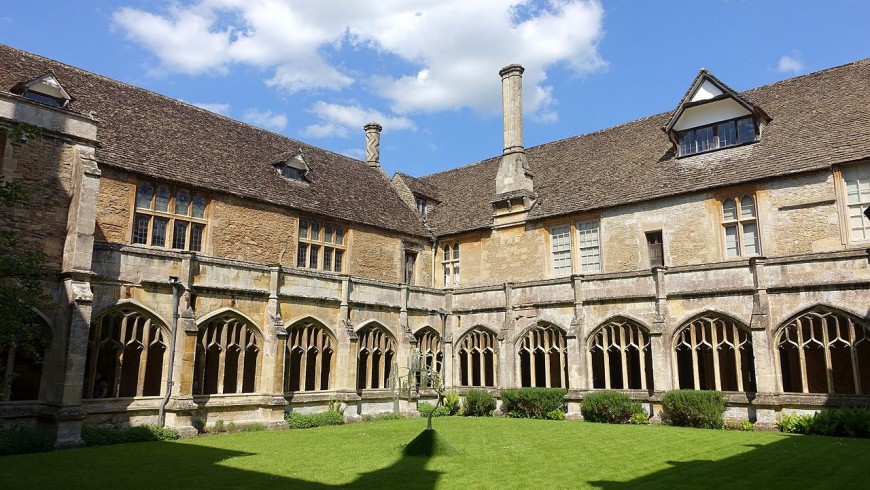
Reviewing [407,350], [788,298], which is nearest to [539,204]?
[407,350]

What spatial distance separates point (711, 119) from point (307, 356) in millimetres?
16226

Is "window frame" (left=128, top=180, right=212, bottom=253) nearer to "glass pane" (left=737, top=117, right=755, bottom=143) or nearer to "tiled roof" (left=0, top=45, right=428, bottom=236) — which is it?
"tiled roof" (left=0, top=45, right=428, bottom=236)

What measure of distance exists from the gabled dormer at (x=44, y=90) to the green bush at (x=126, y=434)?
8.88 meters

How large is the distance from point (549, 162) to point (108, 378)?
19.1 metres

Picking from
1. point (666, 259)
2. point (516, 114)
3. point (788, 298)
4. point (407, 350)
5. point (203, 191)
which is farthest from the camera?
point (516, 114)

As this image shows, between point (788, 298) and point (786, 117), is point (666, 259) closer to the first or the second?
point (788, 298)

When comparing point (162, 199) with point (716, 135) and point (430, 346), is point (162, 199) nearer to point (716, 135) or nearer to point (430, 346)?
point (430, 346)

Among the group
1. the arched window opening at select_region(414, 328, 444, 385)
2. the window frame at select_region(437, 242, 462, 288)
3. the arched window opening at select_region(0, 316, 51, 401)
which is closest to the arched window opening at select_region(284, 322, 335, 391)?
the arched window opening at select_region(414, 328, 444, 385)

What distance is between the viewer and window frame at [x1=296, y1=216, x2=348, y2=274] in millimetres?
22461

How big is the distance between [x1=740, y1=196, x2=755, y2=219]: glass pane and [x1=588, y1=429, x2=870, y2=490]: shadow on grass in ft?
28.4

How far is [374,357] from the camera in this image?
72.1ft

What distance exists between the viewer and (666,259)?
20766mm

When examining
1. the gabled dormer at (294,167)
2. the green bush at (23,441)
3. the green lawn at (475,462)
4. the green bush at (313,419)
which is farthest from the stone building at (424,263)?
the green lawn at (475,462)

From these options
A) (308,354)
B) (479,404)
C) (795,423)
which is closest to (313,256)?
(308,354)
